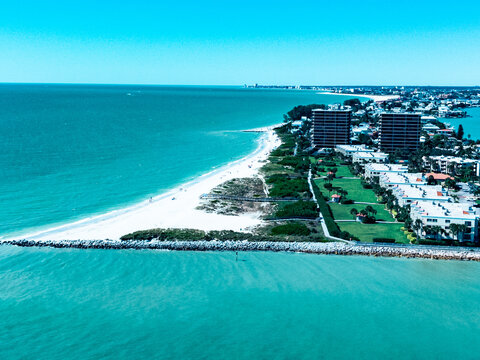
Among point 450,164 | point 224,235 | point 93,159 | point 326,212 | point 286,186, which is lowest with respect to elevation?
point 224,235

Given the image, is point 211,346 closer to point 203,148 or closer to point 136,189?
point 136,189

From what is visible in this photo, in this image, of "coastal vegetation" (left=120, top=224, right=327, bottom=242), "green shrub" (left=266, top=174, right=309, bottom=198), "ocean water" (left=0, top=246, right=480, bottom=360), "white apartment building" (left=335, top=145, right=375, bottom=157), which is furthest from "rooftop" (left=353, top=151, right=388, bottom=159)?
"ocean water" (left=0, top=246, right=480, bottom=360)

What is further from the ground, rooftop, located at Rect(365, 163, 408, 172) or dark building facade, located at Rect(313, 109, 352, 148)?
dark building facade, located at Rect(313, 109, 352, 148)

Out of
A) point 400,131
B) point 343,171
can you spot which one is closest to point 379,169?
point 343,171

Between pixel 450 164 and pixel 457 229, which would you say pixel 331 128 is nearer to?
pixel 450 164

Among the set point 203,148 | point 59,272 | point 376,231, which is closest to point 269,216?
point 376,231

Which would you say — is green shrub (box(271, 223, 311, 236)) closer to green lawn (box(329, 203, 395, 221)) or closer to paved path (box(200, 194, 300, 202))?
green lawn (box(329, 203, 395, 221))
